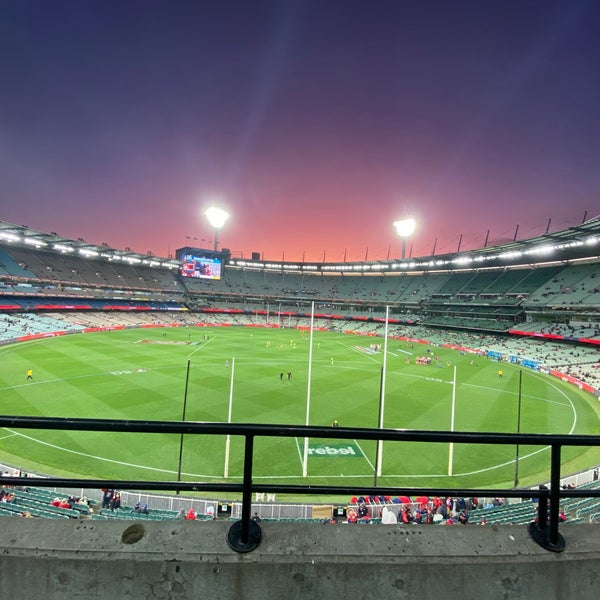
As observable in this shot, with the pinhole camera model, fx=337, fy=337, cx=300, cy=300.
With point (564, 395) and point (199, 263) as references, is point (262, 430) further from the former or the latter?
point (199, 263)

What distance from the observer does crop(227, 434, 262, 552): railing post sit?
2.06 m

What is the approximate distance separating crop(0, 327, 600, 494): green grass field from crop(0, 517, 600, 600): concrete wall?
16481mm

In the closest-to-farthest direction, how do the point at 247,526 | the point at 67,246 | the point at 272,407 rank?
the point at 247,526 < the point at 272,407 < the point at 67,246

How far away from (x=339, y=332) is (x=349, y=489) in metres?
87.6

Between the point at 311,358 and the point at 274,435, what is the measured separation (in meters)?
34.4

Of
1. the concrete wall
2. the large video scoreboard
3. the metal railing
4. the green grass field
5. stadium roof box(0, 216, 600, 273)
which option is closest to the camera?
the concrete wall

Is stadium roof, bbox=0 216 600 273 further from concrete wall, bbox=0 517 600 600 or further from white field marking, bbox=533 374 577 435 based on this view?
concrete wall, bbox=0 517 600 600

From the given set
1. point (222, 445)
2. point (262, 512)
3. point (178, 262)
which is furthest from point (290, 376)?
point (178, 262)

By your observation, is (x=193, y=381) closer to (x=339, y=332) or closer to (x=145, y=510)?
(x=145, y=510)

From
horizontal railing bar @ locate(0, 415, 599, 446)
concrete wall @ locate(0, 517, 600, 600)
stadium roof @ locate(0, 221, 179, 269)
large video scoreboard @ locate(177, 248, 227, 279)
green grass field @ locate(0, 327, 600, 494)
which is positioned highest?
large video scoreboard @ locate(177, 248, 227, 279)

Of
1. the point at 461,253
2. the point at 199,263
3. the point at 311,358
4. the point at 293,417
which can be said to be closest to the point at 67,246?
the point at 199,263

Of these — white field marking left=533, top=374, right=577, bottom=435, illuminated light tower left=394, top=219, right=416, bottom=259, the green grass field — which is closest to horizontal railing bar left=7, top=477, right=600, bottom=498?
the green grass field

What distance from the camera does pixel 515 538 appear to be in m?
2.33

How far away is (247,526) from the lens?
211 centimetres
